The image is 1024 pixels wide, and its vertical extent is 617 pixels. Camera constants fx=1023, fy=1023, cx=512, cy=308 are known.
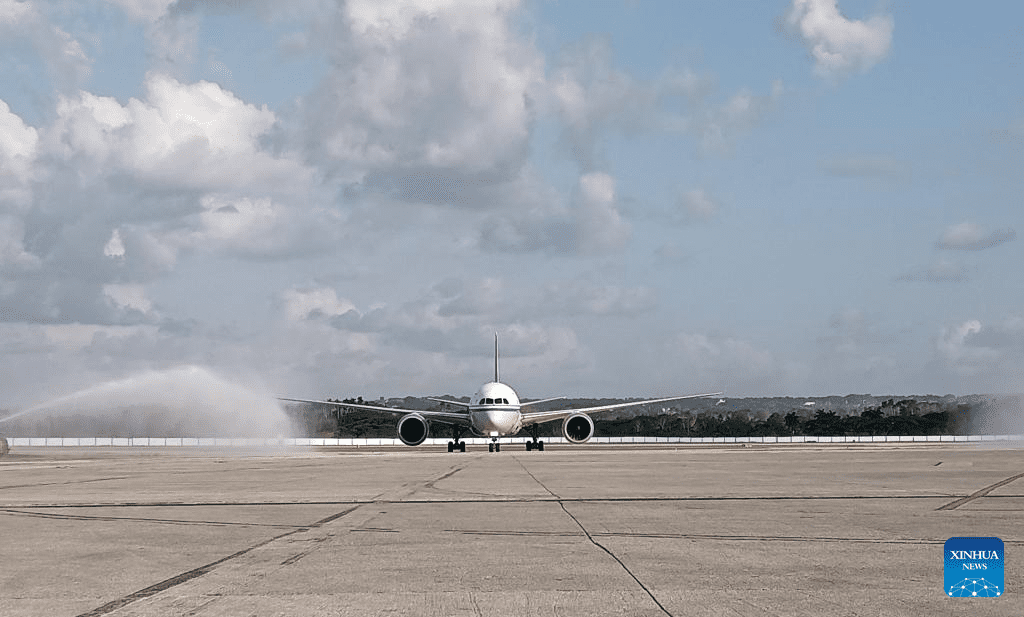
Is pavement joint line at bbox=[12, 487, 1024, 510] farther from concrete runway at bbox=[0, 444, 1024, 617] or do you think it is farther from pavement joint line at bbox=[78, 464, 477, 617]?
pavement joint line at bbox=[78, 464, 477, 617]

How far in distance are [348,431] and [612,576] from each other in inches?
5168

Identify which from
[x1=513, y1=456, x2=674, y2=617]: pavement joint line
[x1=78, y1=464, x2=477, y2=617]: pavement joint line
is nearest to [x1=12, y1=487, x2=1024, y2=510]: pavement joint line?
[x1=513, y1=456, x2=674, y2=617]: pavement joint line

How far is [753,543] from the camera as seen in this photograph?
1264 cm

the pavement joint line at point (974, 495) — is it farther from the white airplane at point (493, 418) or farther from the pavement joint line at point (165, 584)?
the white airplane at point (493, 418)

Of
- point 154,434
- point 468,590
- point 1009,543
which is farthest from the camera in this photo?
point 154,434

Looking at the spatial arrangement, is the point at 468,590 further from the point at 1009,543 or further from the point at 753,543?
the point at 1009,543

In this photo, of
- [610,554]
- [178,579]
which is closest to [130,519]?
[178,579]

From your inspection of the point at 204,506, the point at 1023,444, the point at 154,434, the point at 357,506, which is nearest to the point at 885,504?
the point at 357,506

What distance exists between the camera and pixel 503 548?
40.7ft

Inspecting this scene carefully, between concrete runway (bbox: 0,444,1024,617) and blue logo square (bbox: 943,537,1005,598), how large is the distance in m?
0.15

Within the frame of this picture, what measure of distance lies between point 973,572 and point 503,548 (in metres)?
5.42

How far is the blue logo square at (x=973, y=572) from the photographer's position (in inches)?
336

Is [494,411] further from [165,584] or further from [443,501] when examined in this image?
[165,584]

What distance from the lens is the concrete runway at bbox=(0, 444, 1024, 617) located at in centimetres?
888
